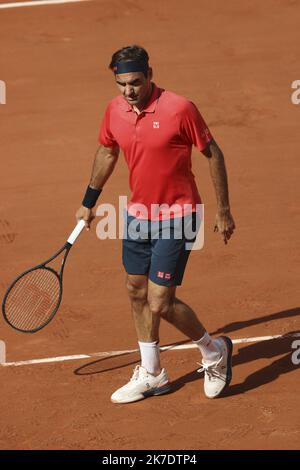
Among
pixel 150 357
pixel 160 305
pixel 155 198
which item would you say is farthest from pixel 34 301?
pixel 155 198

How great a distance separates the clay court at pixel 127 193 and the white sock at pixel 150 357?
0.25 meters

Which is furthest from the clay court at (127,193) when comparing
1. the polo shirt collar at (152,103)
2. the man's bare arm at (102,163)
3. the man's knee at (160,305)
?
the polo shirt collar at (152,103)

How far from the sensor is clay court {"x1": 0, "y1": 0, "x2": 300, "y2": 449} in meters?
9.58

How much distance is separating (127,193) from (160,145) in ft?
14.5

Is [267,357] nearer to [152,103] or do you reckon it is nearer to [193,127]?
[193,127]

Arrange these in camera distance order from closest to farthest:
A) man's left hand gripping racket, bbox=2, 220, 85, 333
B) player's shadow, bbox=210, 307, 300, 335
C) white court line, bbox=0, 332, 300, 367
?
man's left hand gripping racket, bbox=2, 220, 85, 333
white court line, bbox=0, 332, 300, 367
player's shadow, bbox=210, 307, 300, 335

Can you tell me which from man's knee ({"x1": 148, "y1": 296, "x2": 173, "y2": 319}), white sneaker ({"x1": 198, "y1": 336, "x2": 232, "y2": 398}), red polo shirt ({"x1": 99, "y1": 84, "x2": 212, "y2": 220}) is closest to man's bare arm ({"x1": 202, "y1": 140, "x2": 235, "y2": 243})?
red polo shirt ({"x1": 99, "y1": 84, "x2": 212, "y2": 220})

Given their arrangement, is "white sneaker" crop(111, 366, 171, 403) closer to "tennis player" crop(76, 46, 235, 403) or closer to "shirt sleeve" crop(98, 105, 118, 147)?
"tennis player" crop(76, 46, 235, 403)

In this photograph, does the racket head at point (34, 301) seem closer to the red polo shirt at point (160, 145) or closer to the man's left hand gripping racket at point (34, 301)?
the man's left hand gripping racket at point (34, 301)

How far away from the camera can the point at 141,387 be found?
9.80 metres

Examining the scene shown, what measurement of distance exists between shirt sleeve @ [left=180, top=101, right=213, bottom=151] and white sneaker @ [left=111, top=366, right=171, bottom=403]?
1.93 meters

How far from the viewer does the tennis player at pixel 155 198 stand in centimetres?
910
